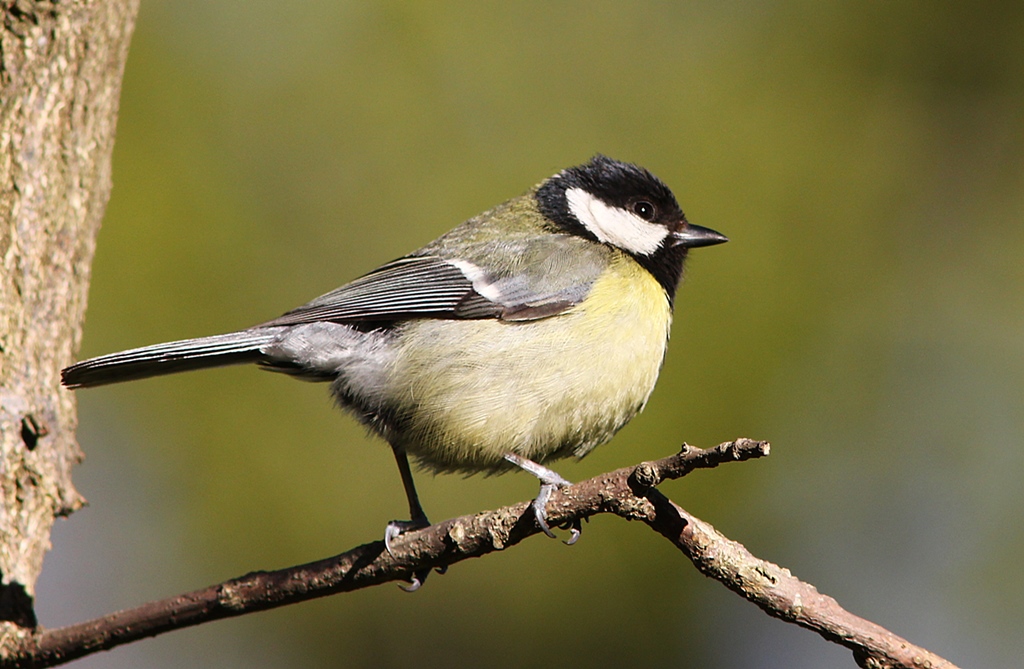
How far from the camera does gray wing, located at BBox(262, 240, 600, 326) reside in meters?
3.01

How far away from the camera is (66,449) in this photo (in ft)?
8.86

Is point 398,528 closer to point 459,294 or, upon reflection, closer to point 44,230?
point 459,294

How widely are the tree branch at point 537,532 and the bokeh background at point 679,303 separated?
56.7 inches

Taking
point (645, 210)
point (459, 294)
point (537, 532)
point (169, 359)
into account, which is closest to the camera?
point (537, 532)

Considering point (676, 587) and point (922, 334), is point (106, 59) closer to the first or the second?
point (676, 587)

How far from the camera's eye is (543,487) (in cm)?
243

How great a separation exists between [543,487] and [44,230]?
150 centimetres

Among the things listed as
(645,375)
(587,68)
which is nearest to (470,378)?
(645,375)

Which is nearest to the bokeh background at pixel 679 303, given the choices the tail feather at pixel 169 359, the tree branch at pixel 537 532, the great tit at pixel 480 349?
the great tit at pixel 480 349

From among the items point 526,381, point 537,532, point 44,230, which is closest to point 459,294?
point 526,381

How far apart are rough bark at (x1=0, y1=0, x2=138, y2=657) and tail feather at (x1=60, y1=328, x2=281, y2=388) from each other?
0.15 m

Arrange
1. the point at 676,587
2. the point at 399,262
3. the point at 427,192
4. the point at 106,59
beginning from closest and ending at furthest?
1. the point at 106,59
2. the point at 399,262
3. the point at 676,587
4. the point at 427,192

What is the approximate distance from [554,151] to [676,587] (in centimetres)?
186

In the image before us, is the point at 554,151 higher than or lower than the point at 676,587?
higher
